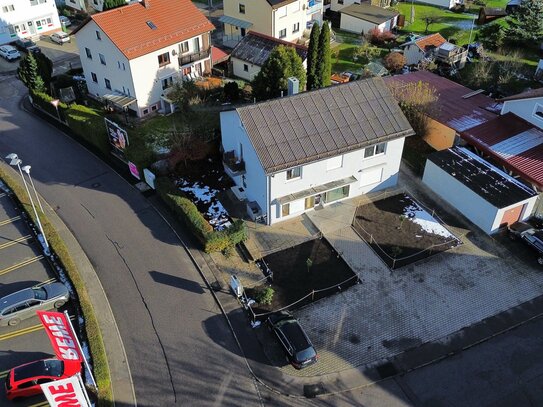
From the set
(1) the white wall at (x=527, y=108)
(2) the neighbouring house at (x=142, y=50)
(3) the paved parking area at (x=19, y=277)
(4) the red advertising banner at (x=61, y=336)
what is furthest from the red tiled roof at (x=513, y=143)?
(3) the paved parking area at (x=19, y=277)

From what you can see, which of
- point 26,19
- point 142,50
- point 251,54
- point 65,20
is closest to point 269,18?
point 251,54

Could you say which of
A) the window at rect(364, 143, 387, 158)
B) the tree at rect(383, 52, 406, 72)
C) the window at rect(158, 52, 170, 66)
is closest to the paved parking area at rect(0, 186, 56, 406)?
the window at rect(158, 52, 170, 66)

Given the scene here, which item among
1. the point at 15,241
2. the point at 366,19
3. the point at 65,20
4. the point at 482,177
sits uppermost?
the point at 366,19

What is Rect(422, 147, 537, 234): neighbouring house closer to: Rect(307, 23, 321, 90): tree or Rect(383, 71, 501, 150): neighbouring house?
Rect(383, 71, 501, 150): neighbouring house

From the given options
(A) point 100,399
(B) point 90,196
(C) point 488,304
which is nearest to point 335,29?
(B) point 90,196

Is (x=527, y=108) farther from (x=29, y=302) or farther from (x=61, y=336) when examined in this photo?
(x=29, y=302)

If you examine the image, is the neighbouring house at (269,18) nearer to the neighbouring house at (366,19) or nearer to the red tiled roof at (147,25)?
the neighbouring house at (366,19)

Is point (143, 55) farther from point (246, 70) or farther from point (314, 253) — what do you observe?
point (314, 253)
